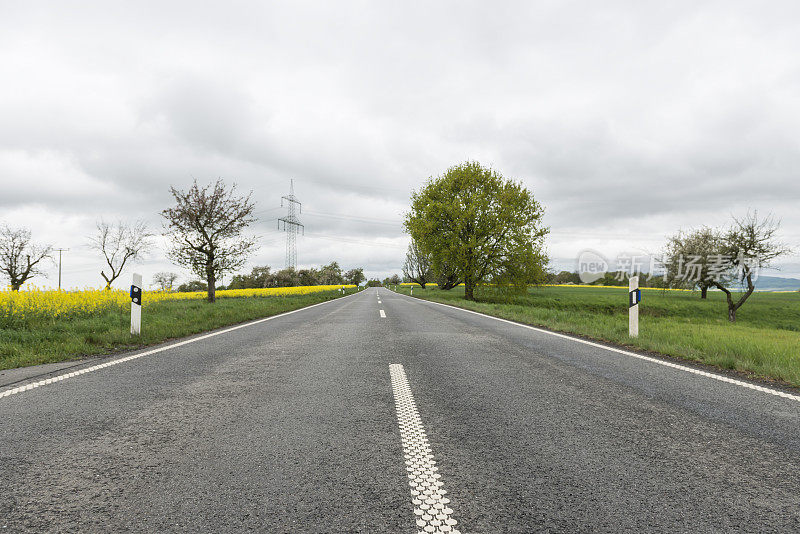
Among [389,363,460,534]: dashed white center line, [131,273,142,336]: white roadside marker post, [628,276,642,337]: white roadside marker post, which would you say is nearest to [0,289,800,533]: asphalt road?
[389,363,460,534]: dashed white center line

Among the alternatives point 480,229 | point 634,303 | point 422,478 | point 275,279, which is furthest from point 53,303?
point 275,279

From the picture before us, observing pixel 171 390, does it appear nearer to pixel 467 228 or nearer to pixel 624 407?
pixel 624 407

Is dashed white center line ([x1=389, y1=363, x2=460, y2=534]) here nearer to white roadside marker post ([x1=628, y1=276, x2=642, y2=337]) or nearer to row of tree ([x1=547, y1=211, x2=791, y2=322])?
white roadside marker post ([x1=628, y1=276, x2=642, y2=337])

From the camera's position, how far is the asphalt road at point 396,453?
5.29ft

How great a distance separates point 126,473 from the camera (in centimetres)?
199

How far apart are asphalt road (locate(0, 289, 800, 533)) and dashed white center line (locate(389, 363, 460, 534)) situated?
0.5 inches

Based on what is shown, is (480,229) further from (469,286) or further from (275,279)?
(275,279)

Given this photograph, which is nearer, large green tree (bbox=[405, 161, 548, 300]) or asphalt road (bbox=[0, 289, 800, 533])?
asphalt road (bbox=[0, 289, 800, 533])

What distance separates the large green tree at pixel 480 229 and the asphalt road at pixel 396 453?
21.7 m

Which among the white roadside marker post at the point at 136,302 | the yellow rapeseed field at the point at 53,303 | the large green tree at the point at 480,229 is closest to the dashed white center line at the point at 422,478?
the white roadside marker post at the point at 136,302

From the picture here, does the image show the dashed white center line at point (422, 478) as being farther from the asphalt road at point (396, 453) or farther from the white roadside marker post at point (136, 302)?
the white roadside marker post at point (136, 302)

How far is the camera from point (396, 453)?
2195 mm

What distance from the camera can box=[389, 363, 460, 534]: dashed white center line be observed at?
1558 mm

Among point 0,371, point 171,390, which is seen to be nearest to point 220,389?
point 171,390
